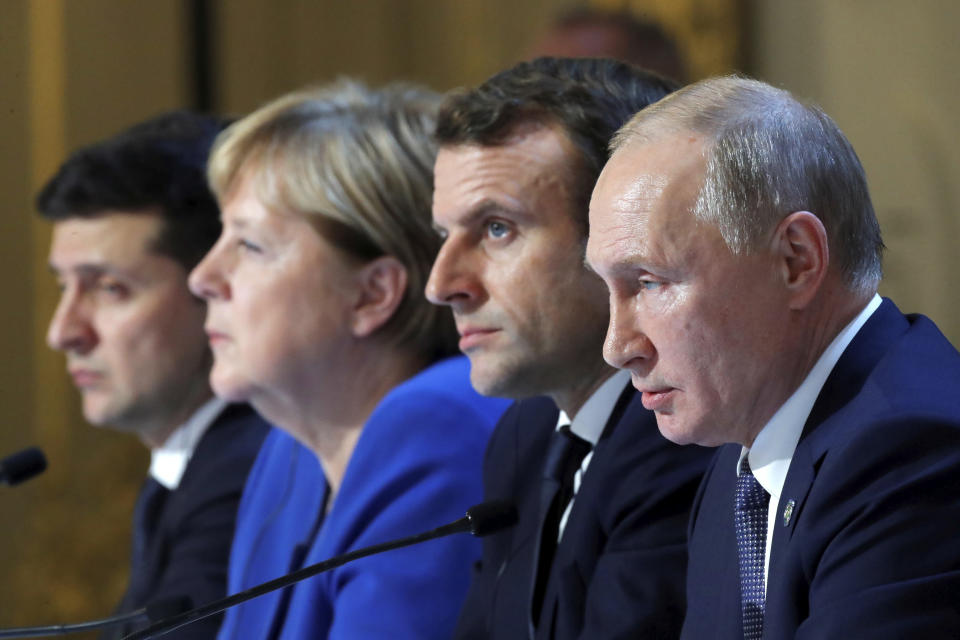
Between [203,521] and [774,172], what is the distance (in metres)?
1.86

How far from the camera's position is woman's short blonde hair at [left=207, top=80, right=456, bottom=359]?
2.59 metres

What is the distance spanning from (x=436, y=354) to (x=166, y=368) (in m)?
0.76

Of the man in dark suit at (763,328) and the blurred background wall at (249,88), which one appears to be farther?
the blurred background wall at (249,88)

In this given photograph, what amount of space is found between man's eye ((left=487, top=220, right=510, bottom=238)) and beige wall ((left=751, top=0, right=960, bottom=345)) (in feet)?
7.47

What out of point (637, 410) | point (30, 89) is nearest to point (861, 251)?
point (637, 410)

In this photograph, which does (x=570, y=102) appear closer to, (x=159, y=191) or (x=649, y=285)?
(x=649, y=285)

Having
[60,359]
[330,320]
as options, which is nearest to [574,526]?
[330,320]

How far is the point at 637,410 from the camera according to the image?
5.98 ft

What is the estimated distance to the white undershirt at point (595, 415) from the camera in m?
1.90

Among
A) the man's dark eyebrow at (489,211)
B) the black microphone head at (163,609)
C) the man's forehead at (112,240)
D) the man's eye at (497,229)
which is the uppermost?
the man's dark eyebrow at (489,211)

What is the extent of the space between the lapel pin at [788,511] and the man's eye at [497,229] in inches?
29.0

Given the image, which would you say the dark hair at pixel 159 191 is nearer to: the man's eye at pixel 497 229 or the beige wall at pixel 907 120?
the man's eye at pixel 497 229

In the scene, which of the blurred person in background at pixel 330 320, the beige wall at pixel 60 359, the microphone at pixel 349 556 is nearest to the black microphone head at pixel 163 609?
the blurred person in background at pixel 330 320

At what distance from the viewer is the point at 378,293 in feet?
8.59
